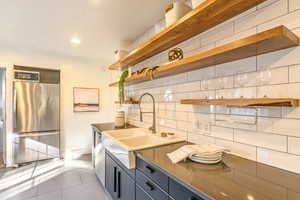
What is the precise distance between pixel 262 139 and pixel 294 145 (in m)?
0.17

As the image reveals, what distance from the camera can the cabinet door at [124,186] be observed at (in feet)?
4.65

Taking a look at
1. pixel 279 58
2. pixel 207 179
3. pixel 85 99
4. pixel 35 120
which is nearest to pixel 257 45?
pixel 279 58

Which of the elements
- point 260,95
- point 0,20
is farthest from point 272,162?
point 0,20

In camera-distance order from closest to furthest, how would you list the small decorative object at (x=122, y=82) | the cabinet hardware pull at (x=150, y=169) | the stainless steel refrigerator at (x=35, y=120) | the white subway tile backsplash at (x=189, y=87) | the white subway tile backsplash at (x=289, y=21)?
the white subway tile backsplash at (x=289, y=21)
the cabinet hardware pull at (x=150, y=169)
the white subway tile backsplash at (x=189, y=87)
the small decorative object at (x=122, y=82)
the stainless steel refrigerator at (x=35, y=120)

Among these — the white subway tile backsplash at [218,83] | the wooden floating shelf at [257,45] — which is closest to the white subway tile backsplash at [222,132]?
the white subway tile backsplash at [218,83]

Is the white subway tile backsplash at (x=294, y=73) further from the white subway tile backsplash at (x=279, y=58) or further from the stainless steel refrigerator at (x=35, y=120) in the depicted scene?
the stainless steel refrigerator at (x=35, y=120)

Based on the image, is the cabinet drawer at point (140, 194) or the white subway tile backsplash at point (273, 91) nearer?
the white subway tile backsplash at point (273, 91)

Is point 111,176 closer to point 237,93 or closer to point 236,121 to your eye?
point 236,121

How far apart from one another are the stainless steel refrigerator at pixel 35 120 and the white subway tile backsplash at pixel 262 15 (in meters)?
3.53

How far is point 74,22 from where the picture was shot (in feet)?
6.88

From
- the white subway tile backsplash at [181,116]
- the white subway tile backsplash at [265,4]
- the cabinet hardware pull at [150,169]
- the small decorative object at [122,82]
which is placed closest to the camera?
the white subway tile backsplash at [265,4]

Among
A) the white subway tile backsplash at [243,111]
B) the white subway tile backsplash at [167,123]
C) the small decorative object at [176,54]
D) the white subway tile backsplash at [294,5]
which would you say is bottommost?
the white subway tile backsplash at [167,123]

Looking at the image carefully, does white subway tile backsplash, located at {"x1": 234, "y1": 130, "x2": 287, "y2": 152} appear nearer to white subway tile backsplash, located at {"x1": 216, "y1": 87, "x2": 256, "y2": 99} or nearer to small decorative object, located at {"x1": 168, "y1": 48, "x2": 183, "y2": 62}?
white subway tile backsplash, located at {"x1": 216, "y1": 87, "x2": 256, "y2": 99}

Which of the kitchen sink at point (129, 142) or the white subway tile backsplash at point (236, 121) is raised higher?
the white subway tile backsplash at point (236, 121)
